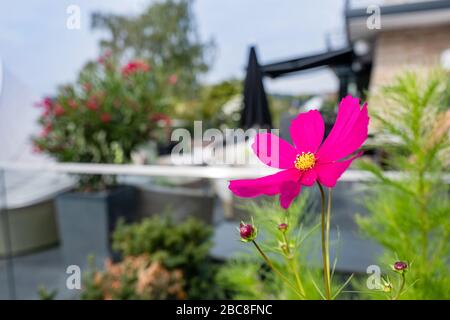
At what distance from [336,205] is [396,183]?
108 centimetres

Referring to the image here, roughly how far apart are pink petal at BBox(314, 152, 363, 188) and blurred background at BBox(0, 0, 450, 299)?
23 centimetres

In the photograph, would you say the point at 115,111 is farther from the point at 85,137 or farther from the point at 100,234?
the point at 100,234

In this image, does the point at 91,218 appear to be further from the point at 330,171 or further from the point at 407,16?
the point at 407,16

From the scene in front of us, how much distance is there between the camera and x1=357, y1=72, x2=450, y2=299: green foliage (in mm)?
979

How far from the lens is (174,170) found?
2.14 m

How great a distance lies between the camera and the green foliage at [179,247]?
2.27m

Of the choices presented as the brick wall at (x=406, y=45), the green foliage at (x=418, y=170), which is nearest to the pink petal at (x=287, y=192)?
the green foliage at (x=418, y=170)

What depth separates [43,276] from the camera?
7.85 feet

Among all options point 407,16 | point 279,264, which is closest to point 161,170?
point 279,264

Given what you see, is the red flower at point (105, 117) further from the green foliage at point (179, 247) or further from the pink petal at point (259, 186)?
the pink petal at point (259, 186)

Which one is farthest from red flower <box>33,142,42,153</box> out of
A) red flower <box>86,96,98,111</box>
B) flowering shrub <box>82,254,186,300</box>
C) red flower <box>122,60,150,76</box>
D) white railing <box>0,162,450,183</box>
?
flowering shrub <box>82,254,186,300</box>

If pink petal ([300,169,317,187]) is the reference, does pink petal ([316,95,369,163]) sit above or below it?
above

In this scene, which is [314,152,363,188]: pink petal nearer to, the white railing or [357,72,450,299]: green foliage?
[357,72,450,299]: green foliage

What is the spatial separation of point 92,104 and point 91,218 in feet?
3.15
